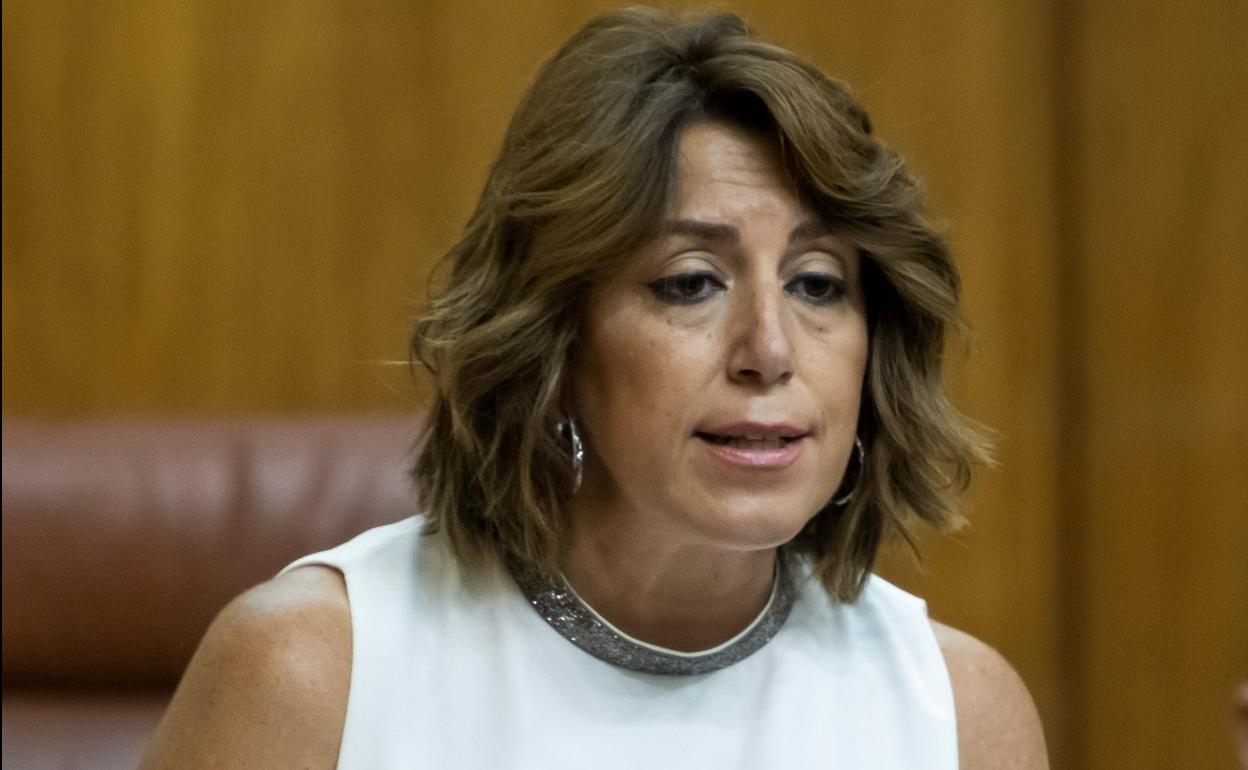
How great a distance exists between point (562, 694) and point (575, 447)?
0.69 feet

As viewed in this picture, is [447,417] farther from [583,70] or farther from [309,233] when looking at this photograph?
[309,233]

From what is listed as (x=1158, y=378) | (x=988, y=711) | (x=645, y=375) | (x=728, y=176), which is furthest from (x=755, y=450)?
(x=1158, y=378)

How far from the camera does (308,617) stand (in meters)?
1.25

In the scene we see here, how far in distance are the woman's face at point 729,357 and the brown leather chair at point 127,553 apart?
0.50 metres

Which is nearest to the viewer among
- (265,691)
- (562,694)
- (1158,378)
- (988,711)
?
(265,691)

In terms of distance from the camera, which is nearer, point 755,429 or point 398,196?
point 755,429

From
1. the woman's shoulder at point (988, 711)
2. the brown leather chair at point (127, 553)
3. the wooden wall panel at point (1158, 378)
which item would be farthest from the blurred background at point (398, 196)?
the woman's shoulder at point (988, 711)

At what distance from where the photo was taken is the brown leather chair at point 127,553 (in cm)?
162

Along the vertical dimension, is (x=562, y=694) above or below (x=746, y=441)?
below

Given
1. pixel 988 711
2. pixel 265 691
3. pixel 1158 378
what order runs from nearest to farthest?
pixel 265 691
pixel 988 711
pixel 1158 378

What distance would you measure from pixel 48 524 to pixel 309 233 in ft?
2.21

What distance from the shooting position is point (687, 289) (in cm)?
125

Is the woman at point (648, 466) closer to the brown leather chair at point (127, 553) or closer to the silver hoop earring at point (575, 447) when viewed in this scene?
the silver hoop earring at point (575, 447)

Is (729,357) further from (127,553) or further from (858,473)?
(127,553)
